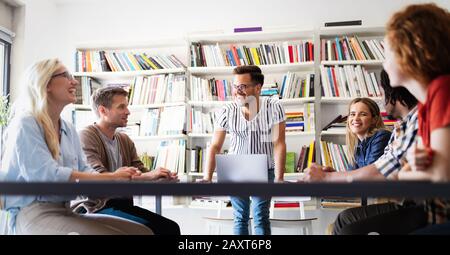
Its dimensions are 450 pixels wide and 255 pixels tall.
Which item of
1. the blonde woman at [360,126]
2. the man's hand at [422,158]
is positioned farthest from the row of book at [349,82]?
the man's hand at [422,158]

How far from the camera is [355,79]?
13.5 ft

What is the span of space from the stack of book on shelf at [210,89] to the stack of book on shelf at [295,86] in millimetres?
503

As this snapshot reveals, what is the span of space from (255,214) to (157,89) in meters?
2.02

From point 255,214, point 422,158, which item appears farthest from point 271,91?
point 422,158

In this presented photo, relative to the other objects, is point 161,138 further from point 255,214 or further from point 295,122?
point 255,214

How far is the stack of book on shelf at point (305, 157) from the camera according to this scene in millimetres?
4141

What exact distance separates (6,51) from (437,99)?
4.12 m

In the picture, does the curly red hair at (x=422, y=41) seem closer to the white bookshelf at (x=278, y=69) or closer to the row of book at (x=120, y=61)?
the white bookshelf at (x=278, y=69)

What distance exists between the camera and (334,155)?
408 centimetres

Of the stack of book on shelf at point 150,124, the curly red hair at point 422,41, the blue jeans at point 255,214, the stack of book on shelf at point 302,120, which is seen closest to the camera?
the curly red hair at point 422,41

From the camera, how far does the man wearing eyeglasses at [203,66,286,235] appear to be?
9.26ft

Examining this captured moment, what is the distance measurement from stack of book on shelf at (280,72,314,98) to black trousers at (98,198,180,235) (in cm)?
223

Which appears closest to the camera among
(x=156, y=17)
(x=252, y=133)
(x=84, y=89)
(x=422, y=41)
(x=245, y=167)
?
(x=422, y=41)
